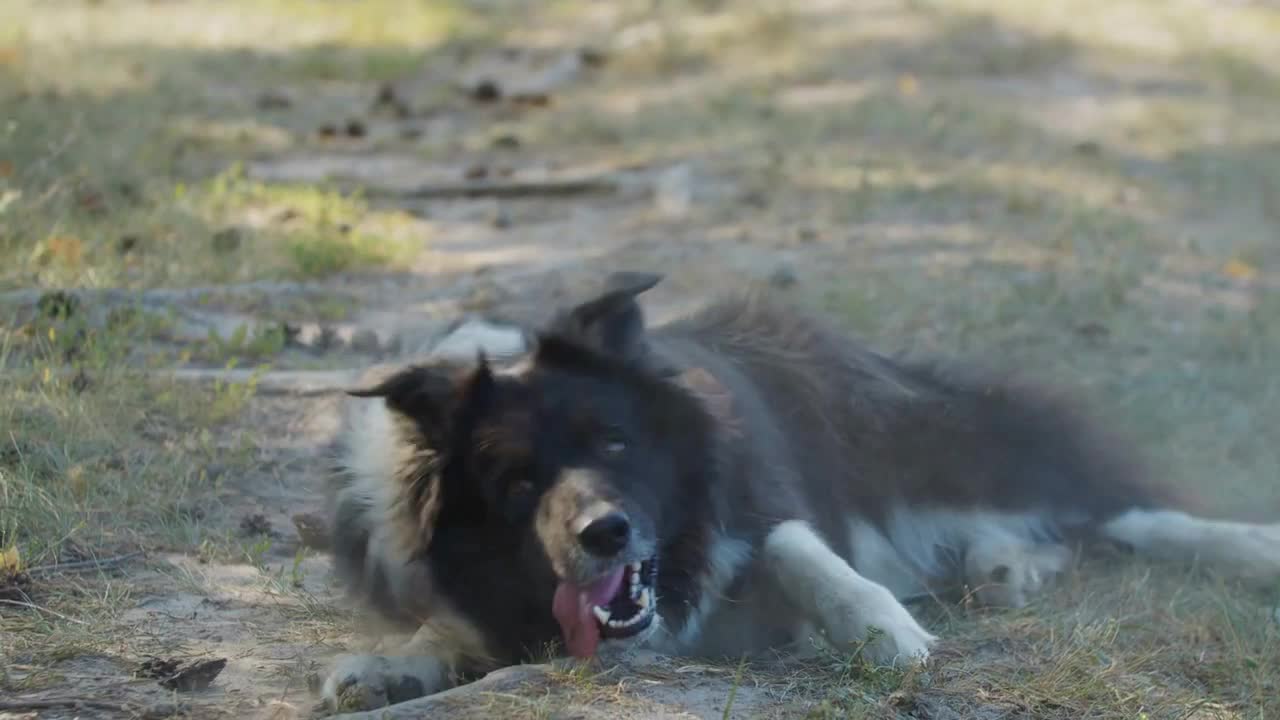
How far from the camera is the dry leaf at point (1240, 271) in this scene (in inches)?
345

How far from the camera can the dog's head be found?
3768 mm

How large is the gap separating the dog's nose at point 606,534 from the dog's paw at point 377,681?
0.66 metres

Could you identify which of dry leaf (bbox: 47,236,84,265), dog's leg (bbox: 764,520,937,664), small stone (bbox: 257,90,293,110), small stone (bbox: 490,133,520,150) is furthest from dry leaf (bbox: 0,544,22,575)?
small stone (bbox: 257,90,293,110)

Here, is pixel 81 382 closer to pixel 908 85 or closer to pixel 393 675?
pixel 393 675

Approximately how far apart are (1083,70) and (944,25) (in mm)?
1562

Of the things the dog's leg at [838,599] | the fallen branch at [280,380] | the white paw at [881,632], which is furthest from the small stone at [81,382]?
the white paw at [881,632]

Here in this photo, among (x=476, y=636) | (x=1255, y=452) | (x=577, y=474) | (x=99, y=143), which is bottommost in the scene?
(x=1255, y=452)

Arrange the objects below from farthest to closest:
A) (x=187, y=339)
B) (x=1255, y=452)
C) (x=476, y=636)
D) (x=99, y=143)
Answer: (x=99, y=143), (x=187, y=339), (x=1255, y=452), (x=476, y=636)

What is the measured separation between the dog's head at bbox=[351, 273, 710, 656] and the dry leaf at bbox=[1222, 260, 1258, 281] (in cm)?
579

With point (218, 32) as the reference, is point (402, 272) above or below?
below

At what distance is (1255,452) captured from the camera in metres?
6.32

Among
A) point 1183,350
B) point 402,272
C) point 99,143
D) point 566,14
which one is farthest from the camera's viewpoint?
point 566,14

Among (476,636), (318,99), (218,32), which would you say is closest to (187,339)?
(476,636)

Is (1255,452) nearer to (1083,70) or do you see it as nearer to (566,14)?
(1083,70)
